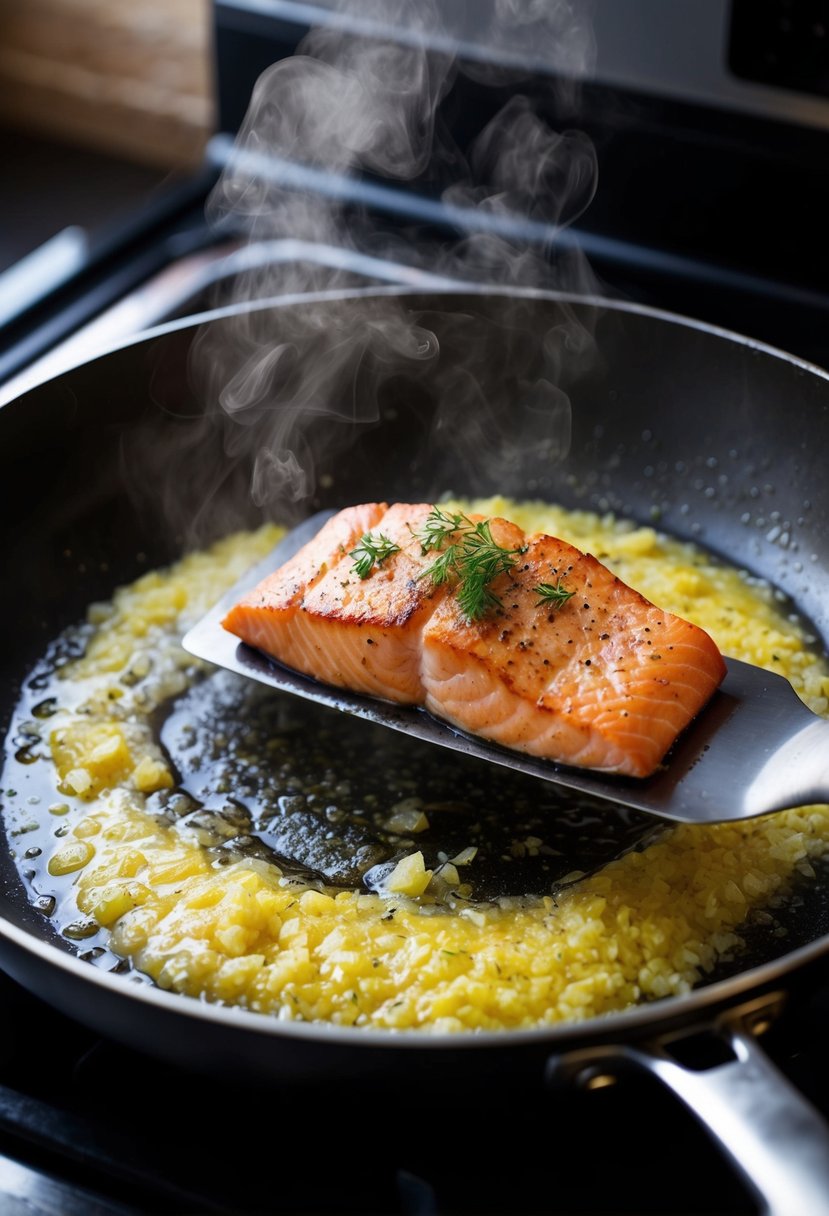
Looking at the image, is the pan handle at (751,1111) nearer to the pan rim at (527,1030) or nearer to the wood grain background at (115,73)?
the pan rim at (527,1030)

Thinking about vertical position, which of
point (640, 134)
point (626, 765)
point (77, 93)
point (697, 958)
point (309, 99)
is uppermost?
point (640, 134)

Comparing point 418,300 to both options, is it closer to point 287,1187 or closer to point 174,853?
point 174,853

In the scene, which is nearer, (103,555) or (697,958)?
(697,958)

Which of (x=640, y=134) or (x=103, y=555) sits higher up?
(x=640, y=134)

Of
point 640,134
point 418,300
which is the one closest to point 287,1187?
point 418,300

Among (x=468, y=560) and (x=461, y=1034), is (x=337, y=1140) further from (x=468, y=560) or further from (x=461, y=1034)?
(x=468, y=560)

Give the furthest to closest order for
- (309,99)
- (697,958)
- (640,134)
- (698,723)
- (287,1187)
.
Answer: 1. (309,99)
2. (640,134)
3. (698,723)
4. (697,958)
5. (287,1187)

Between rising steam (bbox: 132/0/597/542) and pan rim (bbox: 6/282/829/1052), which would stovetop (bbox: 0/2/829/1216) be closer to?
pan rim (bbox: 6/282/829/1052)

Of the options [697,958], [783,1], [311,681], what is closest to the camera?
[697,958]

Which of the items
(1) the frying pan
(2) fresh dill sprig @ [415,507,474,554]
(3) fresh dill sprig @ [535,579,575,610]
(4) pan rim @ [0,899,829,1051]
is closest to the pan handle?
(4) pan rim @ [0,899,829,1051]
